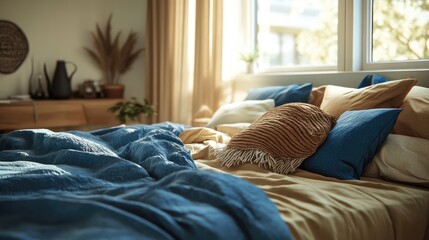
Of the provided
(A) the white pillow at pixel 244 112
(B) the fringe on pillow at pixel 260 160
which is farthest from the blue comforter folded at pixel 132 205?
(A) the white pillow at pixel 244 112

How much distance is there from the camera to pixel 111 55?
4637mm

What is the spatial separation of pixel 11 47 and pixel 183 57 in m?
1.71

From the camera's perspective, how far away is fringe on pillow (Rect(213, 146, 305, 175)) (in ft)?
6.02

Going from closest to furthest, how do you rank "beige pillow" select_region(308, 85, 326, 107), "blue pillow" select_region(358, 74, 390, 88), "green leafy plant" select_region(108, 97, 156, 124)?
"blue pillow" select_region(358, 74, 390, 88) < "beige pillow" select_region(308, 85, 326, 107) < "green leafy plant" select_region(108, 97, 156, 124)

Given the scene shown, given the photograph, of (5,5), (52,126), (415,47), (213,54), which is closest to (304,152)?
(415,47)

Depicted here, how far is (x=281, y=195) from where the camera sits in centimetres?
146

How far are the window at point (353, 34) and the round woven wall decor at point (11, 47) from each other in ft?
7.68

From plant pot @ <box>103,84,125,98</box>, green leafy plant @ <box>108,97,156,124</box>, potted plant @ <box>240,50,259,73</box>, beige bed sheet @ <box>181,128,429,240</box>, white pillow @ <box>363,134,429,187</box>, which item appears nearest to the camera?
beige bed sheet @ <box>181,128,429,240</box>

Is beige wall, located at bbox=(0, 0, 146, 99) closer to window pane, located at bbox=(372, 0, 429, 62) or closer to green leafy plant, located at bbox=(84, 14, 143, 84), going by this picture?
green leafy plant, located at bbox=(84, 14, 143, 84)

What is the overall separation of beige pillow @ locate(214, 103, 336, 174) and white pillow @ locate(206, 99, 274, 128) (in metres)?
0.71

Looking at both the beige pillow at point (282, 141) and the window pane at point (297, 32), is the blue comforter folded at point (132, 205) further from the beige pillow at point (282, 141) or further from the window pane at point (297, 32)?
the window pane at point (297, 32)

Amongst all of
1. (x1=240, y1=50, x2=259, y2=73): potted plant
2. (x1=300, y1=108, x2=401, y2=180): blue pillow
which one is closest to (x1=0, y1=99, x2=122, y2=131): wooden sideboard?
(x1=240, y1=50, x2=259, y2=73): potted plant

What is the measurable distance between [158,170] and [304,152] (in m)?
0.67

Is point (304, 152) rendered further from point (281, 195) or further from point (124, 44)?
point (124, 44)
